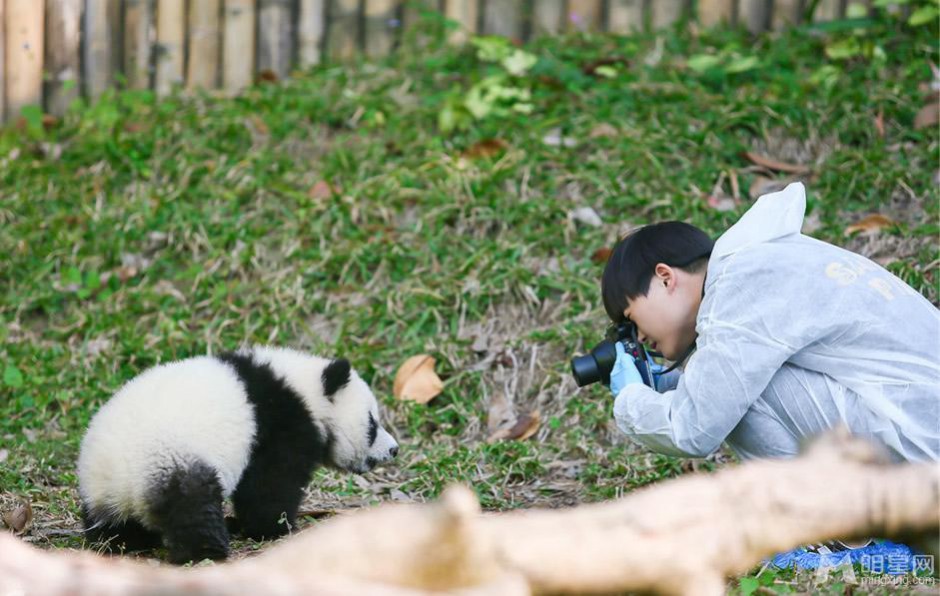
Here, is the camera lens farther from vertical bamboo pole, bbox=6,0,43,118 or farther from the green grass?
vertical bamboo pole, bbox=6,0,43,118

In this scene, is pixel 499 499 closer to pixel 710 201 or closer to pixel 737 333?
pixel 737 333

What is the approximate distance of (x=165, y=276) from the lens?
669cm

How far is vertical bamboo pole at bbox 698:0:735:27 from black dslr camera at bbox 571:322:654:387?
185 inches

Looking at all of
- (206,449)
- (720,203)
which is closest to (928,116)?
(720,203)

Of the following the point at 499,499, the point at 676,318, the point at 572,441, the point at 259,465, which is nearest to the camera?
the point at 676,318

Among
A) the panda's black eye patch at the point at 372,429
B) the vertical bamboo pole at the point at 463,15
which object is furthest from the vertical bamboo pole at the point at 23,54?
the panda's black eye patch at the point at 372,429

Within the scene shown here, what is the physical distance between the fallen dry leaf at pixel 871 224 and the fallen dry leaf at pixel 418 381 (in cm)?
230

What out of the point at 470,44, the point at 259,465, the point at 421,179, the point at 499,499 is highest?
the point at 470,44

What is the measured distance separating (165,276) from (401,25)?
2741mm

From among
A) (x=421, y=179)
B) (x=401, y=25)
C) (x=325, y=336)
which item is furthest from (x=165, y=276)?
(x=401, y=25)

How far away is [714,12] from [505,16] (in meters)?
1.47

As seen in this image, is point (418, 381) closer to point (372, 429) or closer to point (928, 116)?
point (372, 429)

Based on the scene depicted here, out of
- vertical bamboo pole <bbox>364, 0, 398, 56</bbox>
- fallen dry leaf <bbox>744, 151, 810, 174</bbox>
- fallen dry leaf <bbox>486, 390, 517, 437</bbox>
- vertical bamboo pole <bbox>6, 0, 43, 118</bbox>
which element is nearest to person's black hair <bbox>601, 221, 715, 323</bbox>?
fallen dry leaf <bbox>486, 390, 517, 437</bbox>

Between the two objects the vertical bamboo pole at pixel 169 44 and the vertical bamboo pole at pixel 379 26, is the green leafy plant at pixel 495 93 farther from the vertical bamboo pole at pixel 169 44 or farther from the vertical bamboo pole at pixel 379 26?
the vertical bamboo pole at pixel 169 44
